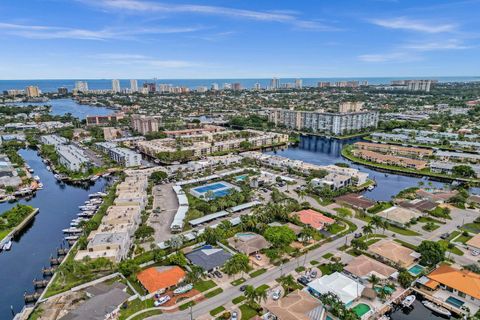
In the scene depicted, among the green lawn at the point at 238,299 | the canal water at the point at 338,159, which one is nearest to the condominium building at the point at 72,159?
the canal water at the point at 338,159

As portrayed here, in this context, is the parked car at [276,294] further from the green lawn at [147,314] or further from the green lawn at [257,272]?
the green lawn at [147,314]

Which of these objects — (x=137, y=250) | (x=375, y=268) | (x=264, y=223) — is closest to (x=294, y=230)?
(x=264, y=223)

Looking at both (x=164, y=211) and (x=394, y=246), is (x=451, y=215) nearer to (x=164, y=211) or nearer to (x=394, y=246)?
(x=394, y=246)

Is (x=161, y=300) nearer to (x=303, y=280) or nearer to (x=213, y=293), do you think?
(x=213, y=293)

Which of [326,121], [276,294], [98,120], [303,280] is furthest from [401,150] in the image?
[98,120]

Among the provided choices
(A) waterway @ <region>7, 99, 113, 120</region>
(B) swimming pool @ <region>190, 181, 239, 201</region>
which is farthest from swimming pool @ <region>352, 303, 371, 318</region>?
(A) waterway @ <region>7, 99, 113, 120</region>

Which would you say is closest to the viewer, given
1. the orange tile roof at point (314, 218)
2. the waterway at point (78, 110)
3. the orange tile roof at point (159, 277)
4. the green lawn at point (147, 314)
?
the green lawn at point (147, 314)

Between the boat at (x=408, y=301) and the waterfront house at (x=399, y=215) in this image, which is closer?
the boat at (x=408, y=301)
